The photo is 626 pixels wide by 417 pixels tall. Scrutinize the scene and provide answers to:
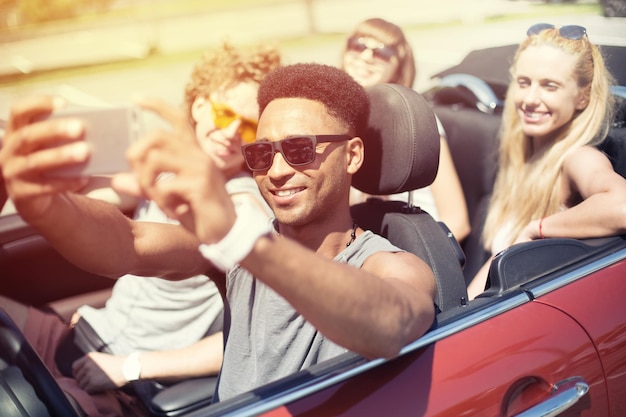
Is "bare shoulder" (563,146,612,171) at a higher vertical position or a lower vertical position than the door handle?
higher

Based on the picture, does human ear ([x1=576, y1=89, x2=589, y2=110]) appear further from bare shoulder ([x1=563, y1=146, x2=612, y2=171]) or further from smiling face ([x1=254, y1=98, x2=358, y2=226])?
smiling face ([x1=254, y1=98, x2=358, y2=226])

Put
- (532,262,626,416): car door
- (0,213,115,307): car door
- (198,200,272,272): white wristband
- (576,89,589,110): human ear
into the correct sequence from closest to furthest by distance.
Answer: (198,200,272,272): white wristband, (532,262,626,416): car door, (576,89,589,110): human ear, (0,213,115,307): car door

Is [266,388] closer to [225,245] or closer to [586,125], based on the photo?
[225,245]

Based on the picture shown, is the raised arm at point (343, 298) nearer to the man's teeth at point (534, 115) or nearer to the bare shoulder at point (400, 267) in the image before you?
the bare shoulder at point (400, 267)

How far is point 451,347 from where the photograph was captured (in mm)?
1696

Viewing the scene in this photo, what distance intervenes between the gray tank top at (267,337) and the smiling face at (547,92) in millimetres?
1328

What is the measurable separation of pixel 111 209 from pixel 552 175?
180 centimetres

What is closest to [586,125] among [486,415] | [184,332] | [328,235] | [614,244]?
[614,244]

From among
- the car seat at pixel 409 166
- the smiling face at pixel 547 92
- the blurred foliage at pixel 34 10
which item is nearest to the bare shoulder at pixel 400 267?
the car seat at pixel 409 166

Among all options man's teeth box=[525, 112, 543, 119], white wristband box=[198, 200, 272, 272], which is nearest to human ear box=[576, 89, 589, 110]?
man's teeth box=[525, 112, 543, 119]

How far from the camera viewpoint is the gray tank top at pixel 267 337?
180cm

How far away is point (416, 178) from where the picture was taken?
2123 millimetres

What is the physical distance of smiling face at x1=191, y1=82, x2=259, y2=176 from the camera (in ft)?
8.58

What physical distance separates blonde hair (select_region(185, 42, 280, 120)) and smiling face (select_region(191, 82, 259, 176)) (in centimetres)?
4
